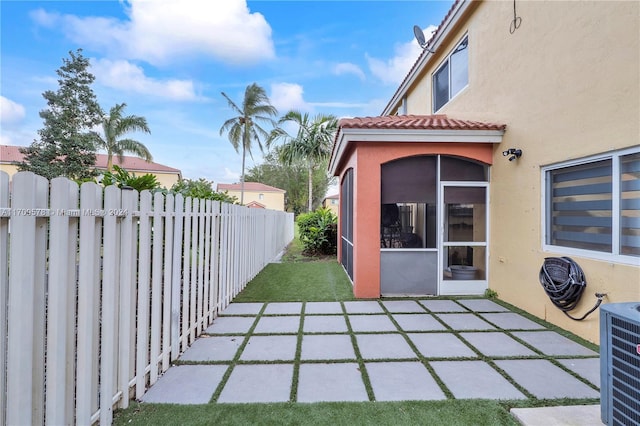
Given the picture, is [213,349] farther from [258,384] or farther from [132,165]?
[132,165]

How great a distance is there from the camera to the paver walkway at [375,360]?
9.09 feet

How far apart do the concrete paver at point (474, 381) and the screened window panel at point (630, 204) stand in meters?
2.21

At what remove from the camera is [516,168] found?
5316 mm

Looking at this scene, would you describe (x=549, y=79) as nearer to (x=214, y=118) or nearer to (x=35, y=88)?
(x=214, y=118)

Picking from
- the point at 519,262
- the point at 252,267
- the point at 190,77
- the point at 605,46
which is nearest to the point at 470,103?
the point at 605,46

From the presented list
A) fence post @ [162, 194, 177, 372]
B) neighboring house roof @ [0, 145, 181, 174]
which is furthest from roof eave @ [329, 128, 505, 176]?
neighboring house roof @ [0, 145, 181, 174]

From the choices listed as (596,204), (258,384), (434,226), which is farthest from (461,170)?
(258,384)

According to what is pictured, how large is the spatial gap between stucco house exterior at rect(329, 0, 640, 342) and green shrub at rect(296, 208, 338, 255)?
4752mm

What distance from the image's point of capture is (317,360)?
11.1 feet

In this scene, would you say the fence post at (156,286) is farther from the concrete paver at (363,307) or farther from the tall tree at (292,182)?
the tall tree at (292,182)

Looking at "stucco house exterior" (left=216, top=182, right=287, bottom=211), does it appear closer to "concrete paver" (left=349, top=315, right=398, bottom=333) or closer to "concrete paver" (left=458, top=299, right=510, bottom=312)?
"concrete paver" (left=458, top=299, right=510, bottom=312)

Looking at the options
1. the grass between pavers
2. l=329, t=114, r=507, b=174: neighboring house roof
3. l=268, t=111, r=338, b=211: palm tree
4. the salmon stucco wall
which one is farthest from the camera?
l=268, t=111, r=338, b=211: palm tree

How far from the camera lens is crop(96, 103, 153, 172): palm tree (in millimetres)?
23766

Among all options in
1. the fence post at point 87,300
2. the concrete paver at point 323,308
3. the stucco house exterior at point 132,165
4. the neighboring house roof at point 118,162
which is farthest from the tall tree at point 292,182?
the fence post at point 87,300
